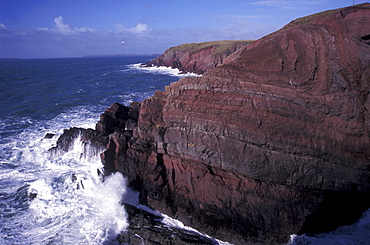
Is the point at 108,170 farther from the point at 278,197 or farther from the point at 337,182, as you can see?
the point at 337,182

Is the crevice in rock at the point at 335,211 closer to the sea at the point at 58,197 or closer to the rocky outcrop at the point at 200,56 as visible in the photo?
the sea at the point at 58,197

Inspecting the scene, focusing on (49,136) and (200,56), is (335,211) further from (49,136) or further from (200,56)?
(200,56)

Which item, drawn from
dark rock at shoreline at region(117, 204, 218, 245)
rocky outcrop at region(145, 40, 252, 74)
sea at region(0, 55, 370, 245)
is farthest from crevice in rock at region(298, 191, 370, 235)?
rocky outcrop at region(145, 40, 252, 74)

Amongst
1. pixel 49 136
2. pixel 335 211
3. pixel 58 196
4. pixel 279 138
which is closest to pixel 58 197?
pixel 58 196

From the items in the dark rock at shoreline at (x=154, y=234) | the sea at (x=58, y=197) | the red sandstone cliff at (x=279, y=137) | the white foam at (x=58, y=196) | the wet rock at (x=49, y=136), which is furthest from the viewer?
the wet rock at (x=49, y=136)

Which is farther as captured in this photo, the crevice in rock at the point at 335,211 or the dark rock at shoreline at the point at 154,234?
the dark rock at shoreline at the point at 154,234

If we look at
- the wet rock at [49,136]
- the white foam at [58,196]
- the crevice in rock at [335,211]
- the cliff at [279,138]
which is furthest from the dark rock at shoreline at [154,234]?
the wet rock at [49,136]
